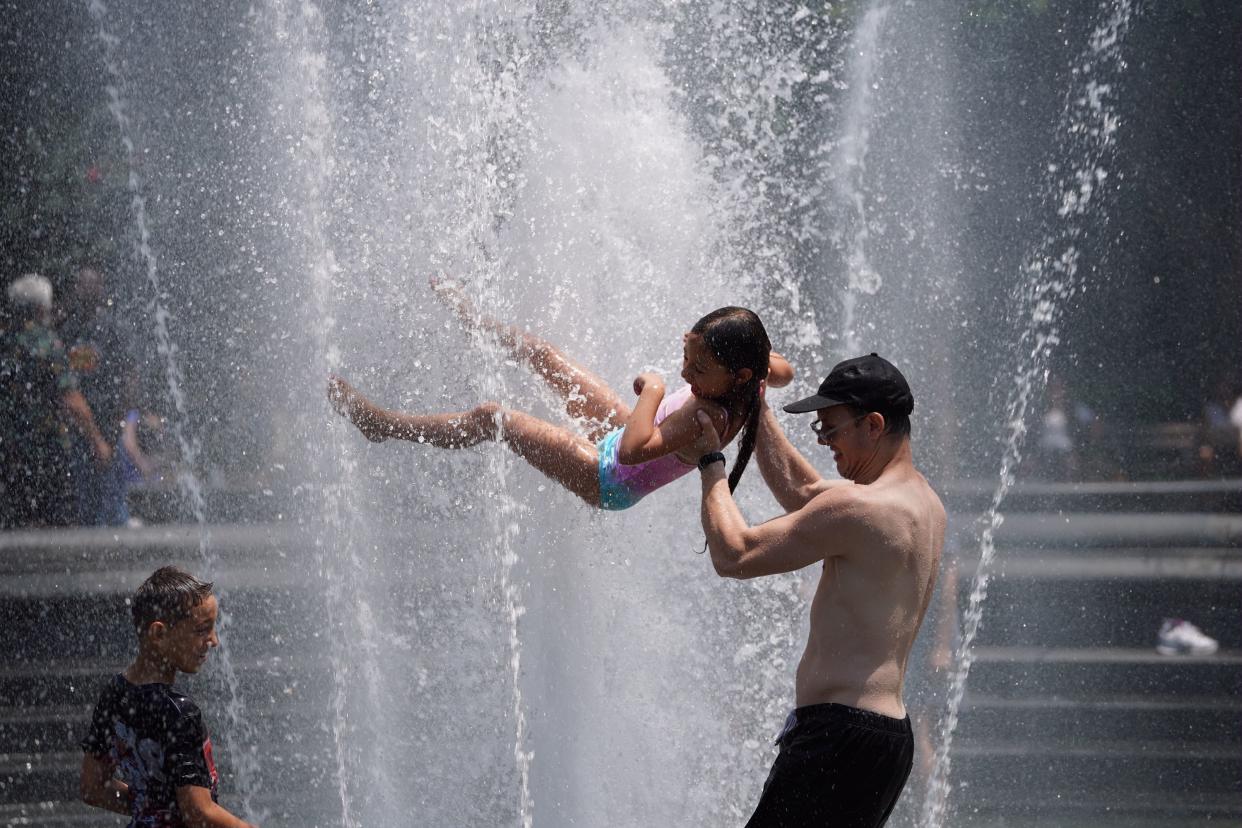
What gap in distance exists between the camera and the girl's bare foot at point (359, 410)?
4723mm

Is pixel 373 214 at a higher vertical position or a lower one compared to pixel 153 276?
lower

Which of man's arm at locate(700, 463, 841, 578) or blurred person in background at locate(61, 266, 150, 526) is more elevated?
blurred person in background at locate(61, 266, 150, 526)

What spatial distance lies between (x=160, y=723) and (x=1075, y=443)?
12.2 m

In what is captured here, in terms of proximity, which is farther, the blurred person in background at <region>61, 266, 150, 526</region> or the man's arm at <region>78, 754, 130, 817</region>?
the blurred person in background at <region>61, 266, 150, 526</region>

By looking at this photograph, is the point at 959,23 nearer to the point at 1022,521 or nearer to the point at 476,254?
the point at 1022,521

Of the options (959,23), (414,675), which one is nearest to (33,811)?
(414,675)

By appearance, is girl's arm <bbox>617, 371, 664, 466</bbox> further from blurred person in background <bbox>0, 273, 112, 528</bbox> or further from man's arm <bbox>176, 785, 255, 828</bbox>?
blurred person in background <bbox>0, 273, 112, 528</bbox>

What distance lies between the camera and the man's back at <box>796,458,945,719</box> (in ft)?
8.73

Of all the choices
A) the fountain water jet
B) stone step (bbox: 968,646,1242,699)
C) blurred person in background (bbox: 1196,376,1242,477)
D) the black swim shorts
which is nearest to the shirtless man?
the black swim shorts

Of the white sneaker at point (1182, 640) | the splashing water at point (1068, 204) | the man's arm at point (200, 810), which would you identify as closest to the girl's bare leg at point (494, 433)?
the man's arm at point (200, 810)

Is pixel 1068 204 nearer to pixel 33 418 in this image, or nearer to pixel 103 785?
pixel 33 418

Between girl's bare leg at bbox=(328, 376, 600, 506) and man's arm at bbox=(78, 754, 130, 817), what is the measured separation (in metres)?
1.80

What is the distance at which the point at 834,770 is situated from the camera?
2.65 meters

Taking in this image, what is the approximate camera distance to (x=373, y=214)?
18.2ft
